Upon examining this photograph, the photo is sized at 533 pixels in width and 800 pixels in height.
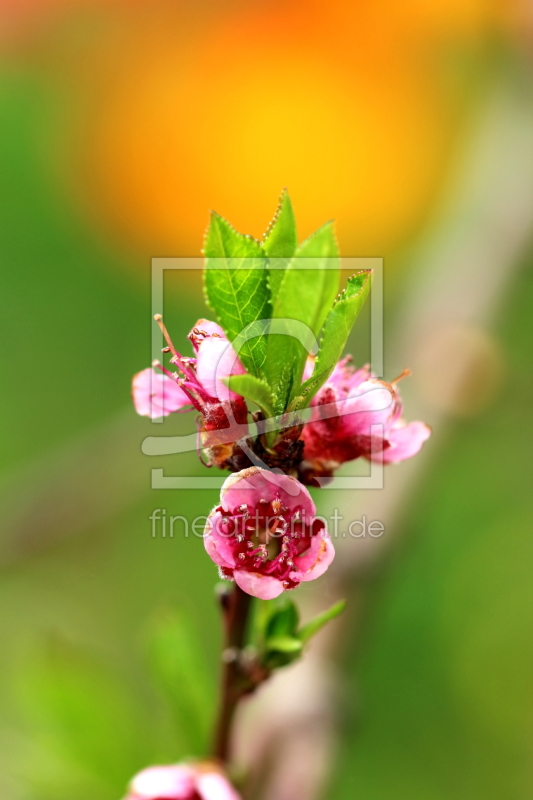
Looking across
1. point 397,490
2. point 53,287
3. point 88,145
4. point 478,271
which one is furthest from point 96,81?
point 397,490

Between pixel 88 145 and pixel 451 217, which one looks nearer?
pixel 451 217

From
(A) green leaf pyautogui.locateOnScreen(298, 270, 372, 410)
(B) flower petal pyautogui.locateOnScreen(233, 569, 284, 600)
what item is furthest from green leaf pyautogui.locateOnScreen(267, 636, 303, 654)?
(A) green leaf pyautogui.locateOnScreen(298, 270, 372, 410)

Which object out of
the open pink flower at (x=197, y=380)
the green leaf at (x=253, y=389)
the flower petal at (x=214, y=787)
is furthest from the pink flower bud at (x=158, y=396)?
the flower petal at (x=214, y=787)

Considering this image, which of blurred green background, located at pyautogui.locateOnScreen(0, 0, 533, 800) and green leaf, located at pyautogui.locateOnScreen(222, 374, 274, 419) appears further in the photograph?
blurred green background, located at pyautogui.locateOnScreen(0, 0, 533, 800)

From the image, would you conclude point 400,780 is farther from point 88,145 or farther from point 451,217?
point 88,145

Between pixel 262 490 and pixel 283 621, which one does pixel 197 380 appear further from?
pixel 283 621

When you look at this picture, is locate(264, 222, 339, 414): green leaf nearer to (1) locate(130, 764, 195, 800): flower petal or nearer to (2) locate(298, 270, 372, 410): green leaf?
(2) locate(298, 270, 372, 410): green leaf

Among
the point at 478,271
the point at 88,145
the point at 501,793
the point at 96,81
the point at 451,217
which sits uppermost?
the point at 96,81
